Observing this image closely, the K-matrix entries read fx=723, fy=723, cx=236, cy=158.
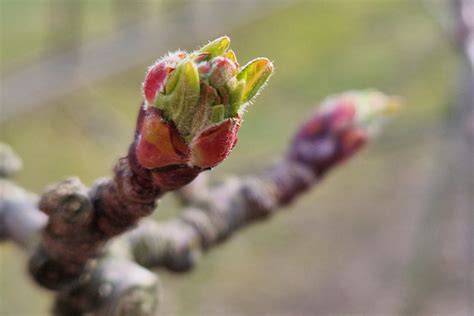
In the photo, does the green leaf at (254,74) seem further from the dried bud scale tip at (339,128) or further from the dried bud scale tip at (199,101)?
the dried bud scale tip at (339,128)

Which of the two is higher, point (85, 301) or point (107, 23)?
point (107, 23)

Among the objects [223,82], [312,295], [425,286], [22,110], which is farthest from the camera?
[22,110]

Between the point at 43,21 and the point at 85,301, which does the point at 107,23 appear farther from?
the point at 85,301

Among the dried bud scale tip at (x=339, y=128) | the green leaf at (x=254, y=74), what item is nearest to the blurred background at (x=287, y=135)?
the dried bud scale tip at (x=339, y=128)

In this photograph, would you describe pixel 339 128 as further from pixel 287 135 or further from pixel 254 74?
pixel 287 135

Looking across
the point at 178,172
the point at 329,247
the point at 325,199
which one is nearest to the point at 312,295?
the point at 329,247

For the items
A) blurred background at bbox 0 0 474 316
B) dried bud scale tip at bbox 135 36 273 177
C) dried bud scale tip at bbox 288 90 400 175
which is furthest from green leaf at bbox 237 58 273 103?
blurred background at bbox 0 0 474 316
